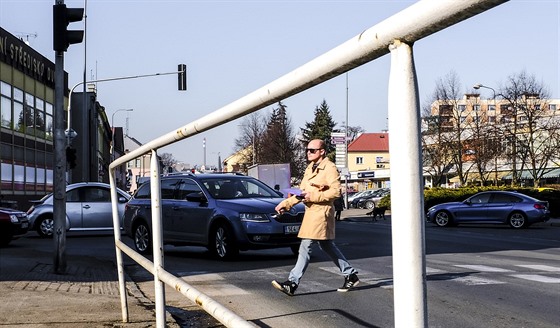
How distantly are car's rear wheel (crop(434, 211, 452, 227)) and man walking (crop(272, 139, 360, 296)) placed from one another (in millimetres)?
23696

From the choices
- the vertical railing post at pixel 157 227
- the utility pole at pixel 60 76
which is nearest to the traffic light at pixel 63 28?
the utility pole at pixel 60 76

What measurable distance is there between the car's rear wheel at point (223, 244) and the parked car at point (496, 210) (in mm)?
17240

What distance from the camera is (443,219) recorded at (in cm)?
3259

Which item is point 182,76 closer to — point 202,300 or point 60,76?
point 60,76

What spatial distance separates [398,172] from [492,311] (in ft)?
21.8

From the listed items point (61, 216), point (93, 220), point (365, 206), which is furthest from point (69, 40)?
point (365, 206)

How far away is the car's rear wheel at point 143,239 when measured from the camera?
16.0 feet

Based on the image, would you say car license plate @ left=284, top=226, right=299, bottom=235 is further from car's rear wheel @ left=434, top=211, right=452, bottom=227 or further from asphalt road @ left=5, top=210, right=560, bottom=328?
car's rear wheel @ left=434, top=211, right=452, bottom=227

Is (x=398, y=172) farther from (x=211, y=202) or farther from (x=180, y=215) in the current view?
(x=211, y=202)

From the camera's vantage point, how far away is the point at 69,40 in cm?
1265

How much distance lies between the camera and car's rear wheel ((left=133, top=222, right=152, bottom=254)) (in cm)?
486

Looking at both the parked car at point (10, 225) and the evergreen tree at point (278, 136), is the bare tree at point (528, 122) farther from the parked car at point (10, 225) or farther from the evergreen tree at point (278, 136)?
the evergreen tree at point (278, 136)

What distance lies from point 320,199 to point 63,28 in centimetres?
642

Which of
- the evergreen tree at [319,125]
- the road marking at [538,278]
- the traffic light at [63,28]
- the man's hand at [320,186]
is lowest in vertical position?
the road marking at [538,278]
